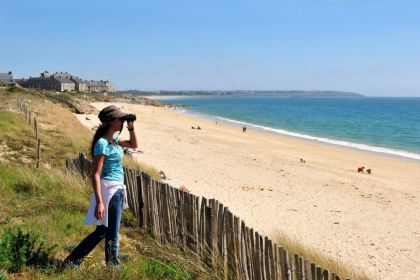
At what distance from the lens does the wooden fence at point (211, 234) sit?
4.47 meters

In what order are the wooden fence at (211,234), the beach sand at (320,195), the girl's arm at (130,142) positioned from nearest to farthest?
the wooden fence at (211,234), the girl's arm at (130,142), the beach sand at (320,195)

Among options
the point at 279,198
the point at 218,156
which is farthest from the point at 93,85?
the point at 279,198

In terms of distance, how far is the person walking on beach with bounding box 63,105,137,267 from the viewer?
464 centimetres

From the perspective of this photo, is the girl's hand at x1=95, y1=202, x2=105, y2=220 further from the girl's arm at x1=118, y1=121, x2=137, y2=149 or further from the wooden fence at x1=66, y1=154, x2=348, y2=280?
the wooden fence at x1=66, y1=154, x2=348, y2=280

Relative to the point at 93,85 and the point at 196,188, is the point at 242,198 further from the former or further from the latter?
the point at 93,85

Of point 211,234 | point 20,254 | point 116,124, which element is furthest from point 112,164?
point 211,234

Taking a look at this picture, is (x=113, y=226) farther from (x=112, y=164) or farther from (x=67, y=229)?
(x=67, y=229)

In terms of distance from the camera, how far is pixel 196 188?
48.1 feet

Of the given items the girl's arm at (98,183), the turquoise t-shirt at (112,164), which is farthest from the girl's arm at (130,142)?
the girl's arm at (98,183)

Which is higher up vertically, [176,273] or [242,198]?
[176,273]

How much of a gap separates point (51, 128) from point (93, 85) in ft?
427

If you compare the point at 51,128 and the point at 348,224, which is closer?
the point at 348,224

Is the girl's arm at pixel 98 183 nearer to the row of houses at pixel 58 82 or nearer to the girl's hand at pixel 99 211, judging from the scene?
the girl's hand at pixel 99 211

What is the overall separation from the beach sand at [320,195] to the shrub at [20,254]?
194 inches
